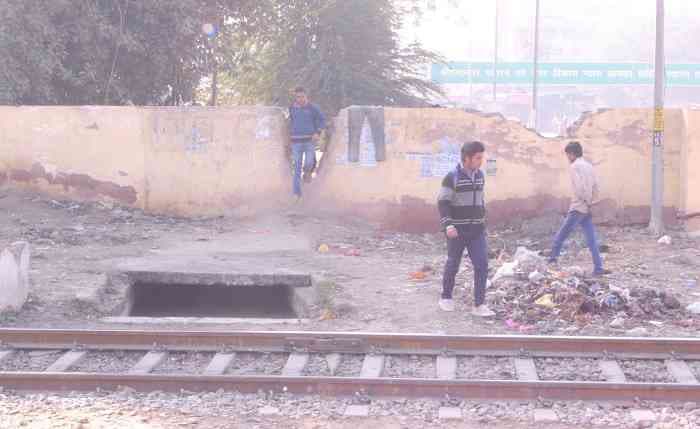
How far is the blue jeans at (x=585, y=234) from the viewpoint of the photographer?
1012cm

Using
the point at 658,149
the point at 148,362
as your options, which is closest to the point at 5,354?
the point at 148,362

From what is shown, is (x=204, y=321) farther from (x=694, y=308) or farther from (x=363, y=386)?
(x=694, y=308)

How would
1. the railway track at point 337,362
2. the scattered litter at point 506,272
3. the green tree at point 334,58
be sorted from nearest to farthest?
the railway track at point 337,362 → the scattered litter at point 506,272 → the green tree at point 334,58

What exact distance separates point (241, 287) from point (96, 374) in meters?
Answer: 4.44

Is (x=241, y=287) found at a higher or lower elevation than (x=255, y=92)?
lower

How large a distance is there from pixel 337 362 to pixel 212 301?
448 cm

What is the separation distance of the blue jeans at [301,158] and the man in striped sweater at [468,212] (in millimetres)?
5379

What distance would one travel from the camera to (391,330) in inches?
315

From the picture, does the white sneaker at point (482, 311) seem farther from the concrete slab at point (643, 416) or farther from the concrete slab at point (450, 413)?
the concrete slab at point (643, 416)

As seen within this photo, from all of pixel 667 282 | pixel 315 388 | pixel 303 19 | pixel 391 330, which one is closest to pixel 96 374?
pixel 315 388

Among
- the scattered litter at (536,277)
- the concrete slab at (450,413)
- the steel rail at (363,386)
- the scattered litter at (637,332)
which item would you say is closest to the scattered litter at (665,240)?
the scattered litter at (536,277)

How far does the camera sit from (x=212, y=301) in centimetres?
1108

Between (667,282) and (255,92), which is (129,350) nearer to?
(667,282)

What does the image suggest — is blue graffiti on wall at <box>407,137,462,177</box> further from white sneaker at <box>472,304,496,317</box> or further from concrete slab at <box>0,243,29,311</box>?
concrete slab at <box>0,243,29,311</box>
